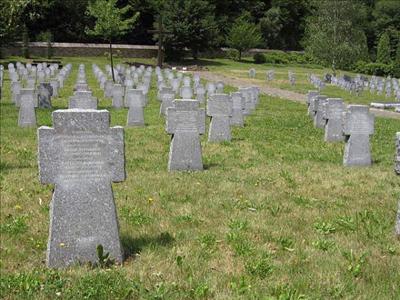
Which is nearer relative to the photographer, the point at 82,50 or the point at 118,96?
the point at 118,96

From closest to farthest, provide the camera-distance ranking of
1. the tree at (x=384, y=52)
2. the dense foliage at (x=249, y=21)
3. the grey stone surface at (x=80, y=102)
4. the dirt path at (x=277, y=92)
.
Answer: the grey stone surface at (x=80, y=102)
the dirt path at (x=277, y=92)
the dense foliage at (x=249, y=21)
the tree at (x=384, y=52)

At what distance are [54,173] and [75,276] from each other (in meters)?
0.96

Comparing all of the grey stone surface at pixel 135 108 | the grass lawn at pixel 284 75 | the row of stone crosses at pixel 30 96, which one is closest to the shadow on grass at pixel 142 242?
the grey stone surface at pixel 135 108

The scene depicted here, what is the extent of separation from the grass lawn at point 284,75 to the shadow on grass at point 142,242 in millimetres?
26446

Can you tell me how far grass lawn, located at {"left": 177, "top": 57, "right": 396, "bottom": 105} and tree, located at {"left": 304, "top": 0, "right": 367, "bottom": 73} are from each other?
9.03ft

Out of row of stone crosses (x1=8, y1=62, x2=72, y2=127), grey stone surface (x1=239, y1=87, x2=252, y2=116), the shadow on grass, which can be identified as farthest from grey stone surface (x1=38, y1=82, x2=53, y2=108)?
the shadow on grass

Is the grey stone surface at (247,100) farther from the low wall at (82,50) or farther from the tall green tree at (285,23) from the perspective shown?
the tall green tree at (285,23)

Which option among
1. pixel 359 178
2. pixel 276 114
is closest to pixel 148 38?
pixel 276 114

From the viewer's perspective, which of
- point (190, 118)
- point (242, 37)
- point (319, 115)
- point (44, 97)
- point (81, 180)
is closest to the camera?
point (81, 180)

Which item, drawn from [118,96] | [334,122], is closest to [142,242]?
[334,122]

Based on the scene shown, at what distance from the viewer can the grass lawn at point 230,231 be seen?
509 centimetres

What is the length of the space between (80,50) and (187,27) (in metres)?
11.7

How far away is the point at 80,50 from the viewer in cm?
→ 6500

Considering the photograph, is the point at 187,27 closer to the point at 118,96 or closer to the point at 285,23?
the point at 285,23
